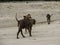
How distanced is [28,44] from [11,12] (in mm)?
20825

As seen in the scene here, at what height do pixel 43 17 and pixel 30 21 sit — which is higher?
pixel 30 21

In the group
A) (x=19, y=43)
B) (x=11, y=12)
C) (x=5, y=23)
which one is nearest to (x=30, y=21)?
(x=19, y=43)

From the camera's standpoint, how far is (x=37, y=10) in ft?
115

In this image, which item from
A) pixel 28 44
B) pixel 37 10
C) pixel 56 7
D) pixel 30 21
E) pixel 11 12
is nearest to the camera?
pixel 28 44

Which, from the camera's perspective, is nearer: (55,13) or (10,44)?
(10,44)

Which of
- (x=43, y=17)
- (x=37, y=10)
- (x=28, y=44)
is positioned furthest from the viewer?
(x=37, y=10)

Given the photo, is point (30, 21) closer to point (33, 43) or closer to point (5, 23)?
point (33, 43)

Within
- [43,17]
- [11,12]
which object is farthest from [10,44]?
[11,12]

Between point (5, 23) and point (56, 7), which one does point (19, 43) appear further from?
point (56, 7)

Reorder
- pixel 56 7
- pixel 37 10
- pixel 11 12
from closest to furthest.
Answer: pixel 11 12 < pixel 37 10 < pixel 56 7

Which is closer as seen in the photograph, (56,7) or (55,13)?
(55,13)

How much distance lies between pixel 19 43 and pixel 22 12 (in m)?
20.8

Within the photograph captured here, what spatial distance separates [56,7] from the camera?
38.2 meters

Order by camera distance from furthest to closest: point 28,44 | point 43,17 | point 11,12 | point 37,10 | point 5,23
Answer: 1. point 37,10
2. point 11,12
3. point 43,17
4. point 5,23
5. point 28,44
